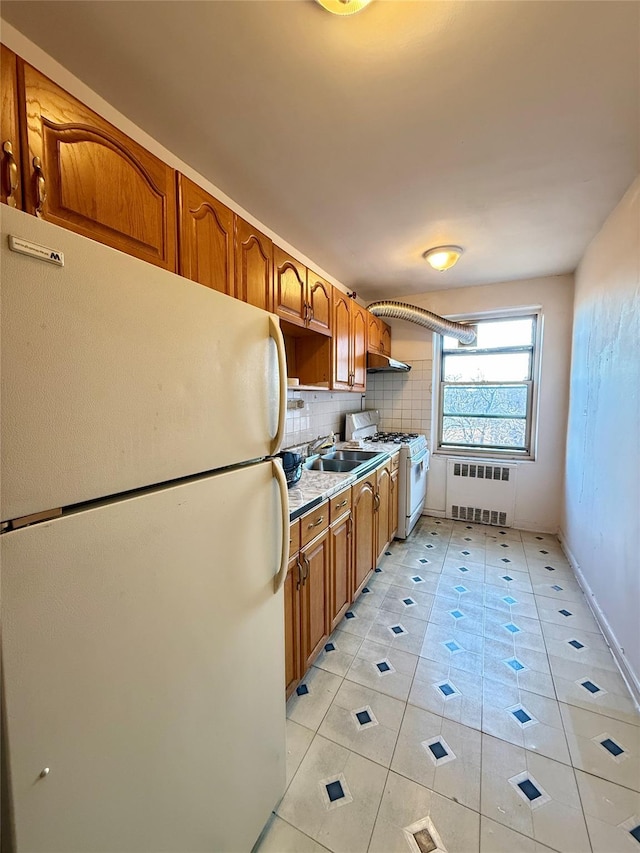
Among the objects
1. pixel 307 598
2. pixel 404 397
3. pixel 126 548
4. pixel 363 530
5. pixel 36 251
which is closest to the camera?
pixel 36 251

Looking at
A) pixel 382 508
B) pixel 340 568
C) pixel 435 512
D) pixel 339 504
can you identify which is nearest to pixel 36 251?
pixel 339 504

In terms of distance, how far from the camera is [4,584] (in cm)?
46

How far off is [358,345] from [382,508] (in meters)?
1.43

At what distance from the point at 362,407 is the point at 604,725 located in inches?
121

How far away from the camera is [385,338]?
3.75 metres

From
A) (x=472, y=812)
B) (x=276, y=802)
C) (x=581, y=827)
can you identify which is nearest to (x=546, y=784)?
(x=581, y=827)

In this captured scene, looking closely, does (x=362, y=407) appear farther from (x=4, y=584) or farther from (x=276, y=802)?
(x=4, y=584)

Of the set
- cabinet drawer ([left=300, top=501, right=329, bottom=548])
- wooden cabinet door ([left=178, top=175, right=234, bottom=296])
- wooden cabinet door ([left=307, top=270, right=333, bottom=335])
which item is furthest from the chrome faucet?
wooden cabinet door ([left=178, top=175, right=234, bottom=296])

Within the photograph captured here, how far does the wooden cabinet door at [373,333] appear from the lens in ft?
10.7

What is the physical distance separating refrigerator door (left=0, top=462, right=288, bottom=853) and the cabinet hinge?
0.05 feet

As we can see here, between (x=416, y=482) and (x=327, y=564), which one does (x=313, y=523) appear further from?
(x=416, y=482)

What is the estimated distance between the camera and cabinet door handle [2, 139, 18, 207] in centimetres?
82

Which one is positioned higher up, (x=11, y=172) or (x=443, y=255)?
(x=443, y=255)

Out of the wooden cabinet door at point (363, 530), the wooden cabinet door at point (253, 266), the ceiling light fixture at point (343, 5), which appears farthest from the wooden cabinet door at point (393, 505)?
the ceiling light fixture at point (343, 5)
